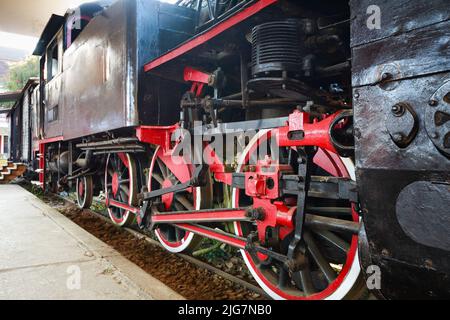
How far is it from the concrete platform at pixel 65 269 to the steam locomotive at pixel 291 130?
1.88ft

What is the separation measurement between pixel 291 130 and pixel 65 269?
69.6 inches

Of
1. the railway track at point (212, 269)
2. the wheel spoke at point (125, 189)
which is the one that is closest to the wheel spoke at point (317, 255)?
the railway track at point (212, 269)

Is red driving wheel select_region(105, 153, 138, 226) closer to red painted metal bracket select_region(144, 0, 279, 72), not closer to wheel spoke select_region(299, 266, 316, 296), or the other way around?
red painted metal bracket select_region(144, 0, 279, 72)

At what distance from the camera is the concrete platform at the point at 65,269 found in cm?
184

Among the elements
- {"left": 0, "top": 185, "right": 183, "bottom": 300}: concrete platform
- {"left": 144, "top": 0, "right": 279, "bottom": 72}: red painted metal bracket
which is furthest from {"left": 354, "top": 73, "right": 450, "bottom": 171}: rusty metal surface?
{"left": 0, "top": 185, "right": 183, "bottom": 300}: concrete platform

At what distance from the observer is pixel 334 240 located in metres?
1.79

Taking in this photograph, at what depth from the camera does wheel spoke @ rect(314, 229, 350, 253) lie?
67.9 inches

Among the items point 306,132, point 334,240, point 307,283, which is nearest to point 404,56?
point 306,132

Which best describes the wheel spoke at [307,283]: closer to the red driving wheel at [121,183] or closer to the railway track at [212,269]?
the railway track at [212,269]

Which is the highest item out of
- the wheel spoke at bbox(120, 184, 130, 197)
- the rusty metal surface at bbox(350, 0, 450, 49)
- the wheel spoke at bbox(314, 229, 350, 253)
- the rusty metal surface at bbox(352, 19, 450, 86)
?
the rusty metal surface at bbox(350, 0, 450, 49)

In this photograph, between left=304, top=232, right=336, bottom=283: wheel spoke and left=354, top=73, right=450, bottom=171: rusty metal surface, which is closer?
left=354, top=73, right=450, bottom=171: rusty metal surface

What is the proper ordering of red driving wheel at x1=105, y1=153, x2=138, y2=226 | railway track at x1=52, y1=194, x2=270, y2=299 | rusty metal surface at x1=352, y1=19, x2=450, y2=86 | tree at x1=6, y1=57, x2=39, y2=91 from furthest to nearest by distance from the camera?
tree at x1=6, y1=57, x2=39, y2=91, red driving wheel at x1=105, y1=153, x2=138, y2=226, railway track at x1=52, y1=194, x2=270, y2=299, rusty metal surface at x1=352, y1=19, x2=450, y2=86

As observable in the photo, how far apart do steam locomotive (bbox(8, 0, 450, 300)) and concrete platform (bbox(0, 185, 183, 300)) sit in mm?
574
